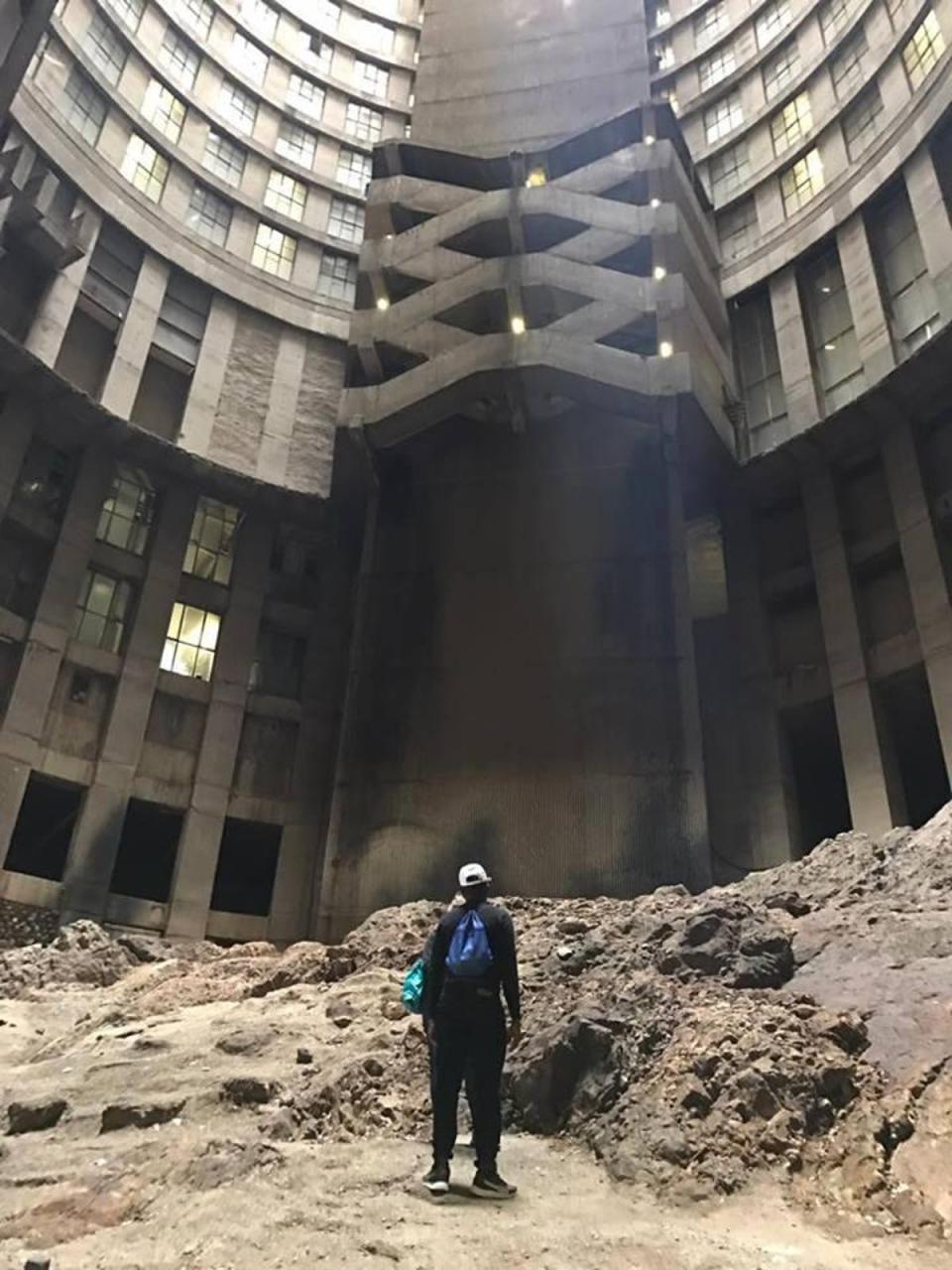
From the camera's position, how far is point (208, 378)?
29.3 m

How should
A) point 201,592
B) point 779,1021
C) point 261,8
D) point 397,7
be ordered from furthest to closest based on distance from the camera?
point 397,7
point 261,8
point 201,592
point 779,1021

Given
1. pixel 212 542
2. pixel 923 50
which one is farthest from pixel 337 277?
pixel 923 50

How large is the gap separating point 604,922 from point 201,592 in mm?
20095

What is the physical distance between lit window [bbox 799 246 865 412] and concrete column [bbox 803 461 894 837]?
114 inches

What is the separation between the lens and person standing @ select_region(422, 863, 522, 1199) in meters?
4.81

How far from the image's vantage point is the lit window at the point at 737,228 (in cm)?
3167

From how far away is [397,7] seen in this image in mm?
40875

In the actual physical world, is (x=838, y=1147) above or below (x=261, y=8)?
below

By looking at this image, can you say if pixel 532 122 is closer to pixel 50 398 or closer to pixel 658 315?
pixel 658 315

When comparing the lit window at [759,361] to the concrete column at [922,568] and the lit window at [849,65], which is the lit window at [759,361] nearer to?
Answer: the concrete column at [922,568]

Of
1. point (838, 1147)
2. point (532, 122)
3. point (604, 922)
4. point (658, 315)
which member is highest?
point (532, 122)

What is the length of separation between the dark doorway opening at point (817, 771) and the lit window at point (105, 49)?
96.9ft

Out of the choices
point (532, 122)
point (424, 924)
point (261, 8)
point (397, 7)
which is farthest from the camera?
point (397, 7)

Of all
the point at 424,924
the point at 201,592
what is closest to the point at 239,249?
the point at 201,592
